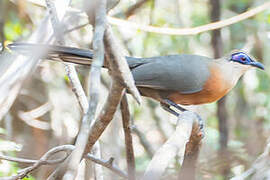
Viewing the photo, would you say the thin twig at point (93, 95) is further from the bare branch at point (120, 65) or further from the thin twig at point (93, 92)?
the bare branch at point (120, 65)

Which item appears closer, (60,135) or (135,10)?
(60,135)

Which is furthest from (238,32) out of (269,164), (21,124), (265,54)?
(269,164)

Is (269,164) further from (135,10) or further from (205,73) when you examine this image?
(135,10)

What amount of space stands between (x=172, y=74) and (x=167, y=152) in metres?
2.19

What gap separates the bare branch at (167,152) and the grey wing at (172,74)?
1484 mm

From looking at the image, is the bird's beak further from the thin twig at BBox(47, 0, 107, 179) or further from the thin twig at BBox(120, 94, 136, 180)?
the thin twig at BBox(47, 0, 107, 179)

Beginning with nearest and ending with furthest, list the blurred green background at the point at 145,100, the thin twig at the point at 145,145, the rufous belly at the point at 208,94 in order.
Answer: the rufous belly at the point at 208,94
the blurred green background at the point at 145,100
the thin twig at the point at 145,145

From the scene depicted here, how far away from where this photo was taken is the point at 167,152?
2.12m

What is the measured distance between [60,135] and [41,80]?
29.2 inches

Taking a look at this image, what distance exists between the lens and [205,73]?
437cm

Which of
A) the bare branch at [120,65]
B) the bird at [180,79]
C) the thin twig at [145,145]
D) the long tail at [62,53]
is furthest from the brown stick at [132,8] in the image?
the bare branch at [120,65]

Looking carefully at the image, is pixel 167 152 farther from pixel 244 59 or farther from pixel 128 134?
pixel 244 59

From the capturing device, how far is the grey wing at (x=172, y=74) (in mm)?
4129

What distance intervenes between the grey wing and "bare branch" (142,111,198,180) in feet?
4.87
